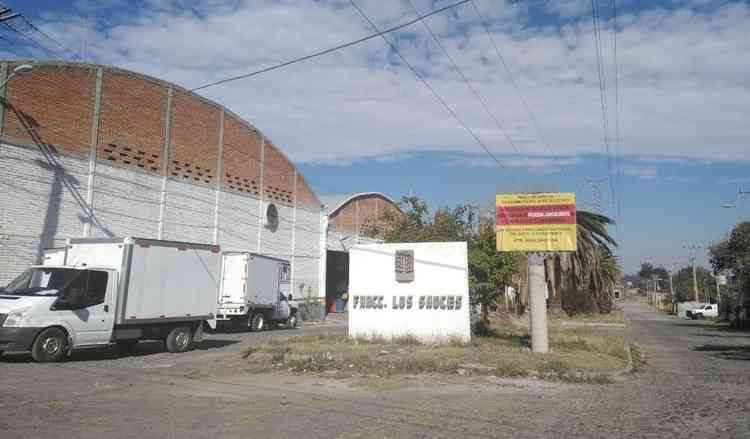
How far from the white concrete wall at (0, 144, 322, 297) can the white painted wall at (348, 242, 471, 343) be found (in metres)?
11.3

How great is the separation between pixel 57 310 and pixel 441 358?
911 centimetres

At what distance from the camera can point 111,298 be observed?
587 inches

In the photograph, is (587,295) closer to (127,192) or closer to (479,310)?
(479,310)

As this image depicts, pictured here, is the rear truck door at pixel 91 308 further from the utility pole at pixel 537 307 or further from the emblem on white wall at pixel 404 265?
the utility pole at pixel 537 307

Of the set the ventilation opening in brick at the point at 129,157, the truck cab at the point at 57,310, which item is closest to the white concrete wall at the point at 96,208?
the ventilation opening in brick at the point at 129,157

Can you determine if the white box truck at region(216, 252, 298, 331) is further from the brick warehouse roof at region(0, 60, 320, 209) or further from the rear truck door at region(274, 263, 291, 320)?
the brick warehouse roof at region(0, 60, 320, 209)

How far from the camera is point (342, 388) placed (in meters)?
10.9

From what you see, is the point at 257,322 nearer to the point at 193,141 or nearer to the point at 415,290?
the point at 193,141

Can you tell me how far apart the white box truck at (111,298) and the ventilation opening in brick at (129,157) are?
8.92 meters

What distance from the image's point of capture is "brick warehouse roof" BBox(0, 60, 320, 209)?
70.2ft

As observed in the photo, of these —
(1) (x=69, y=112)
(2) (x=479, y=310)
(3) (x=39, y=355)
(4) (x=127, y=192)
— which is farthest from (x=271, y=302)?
(3) (x=39, y=355)

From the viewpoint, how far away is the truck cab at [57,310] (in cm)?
1301

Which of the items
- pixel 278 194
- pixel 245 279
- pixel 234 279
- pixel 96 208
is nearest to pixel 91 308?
pixel 96 208

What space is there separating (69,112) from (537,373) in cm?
1963
